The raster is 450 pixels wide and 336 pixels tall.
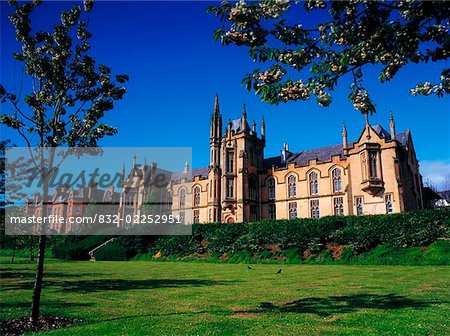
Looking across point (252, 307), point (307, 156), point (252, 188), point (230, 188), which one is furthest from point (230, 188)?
point (252, 307)

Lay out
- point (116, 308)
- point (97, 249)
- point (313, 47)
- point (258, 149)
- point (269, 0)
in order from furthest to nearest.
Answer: point (258, 149) < point (97, 249) < point (116, 308) < point (313, 47) < point (269, 0)

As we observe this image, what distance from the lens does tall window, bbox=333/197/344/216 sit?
4868cm

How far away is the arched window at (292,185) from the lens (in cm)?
5394

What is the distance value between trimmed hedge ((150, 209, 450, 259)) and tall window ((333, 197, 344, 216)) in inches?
689

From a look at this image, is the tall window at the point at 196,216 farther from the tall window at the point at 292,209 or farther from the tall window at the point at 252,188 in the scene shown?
the tall window at the point at 292,209

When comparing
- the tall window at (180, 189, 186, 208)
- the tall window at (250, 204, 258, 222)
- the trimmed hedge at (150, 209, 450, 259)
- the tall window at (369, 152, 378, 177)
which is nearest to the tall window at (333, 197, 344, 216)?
the tall window at (369, 152, 378, 177)

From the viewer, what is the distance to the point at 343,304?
10.3m

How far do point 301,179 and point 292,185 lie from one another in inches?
74.5

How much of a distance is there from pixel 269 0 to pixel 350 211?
46.4 meters

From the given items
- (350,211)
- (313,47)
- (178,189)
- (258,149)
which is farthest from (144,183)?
(313,47)

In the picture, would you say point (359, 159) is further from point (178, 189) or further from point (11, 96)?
point (11, 96)

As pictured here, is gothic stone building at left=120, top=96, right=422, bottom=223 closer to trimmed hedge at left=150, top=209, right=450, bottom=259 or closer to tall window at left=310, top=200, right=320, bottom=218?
tall window at left=310, top=200, right=320, bottom=218

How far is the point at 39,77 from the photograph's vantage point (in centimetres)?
952

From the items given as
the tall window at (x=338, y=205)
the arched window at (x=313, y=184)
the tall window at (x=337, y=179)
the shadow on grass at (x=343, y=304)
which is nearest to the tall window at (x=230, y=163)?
the arched window at (x=313, y=184)
